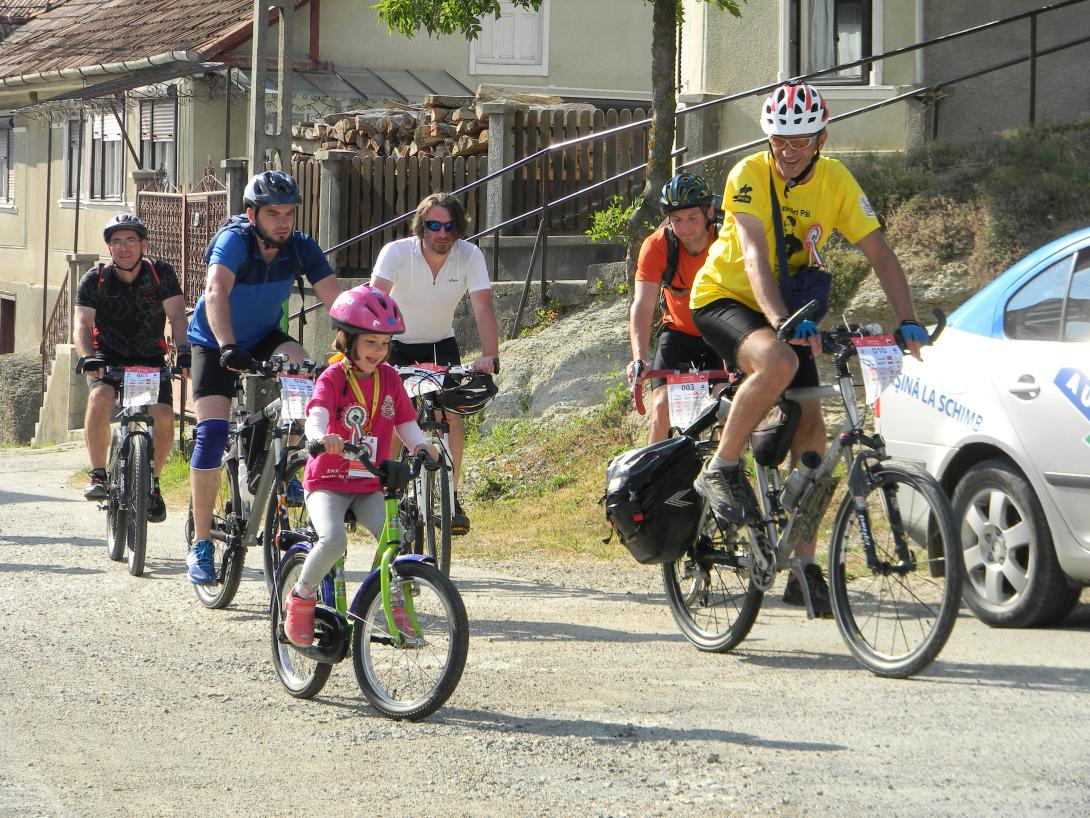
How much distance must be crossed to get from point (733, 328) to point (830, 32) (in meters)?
11.3

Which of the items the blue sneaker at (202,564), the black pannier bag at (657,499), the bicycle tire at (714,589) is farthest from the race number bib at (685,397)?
the blue sneaker at (202,564)

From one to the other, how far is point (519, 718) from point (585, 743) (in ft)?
1.41

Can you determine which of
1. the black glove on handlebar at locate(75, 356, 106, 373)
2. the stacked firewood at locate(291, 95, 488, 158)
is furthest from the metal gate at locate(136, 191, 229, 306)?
the black glove on handlebar at locate(75, 356, 106, 373)

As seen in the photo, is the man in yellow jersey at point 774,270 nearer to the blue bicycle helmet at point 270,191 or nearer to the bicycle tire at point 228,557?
the blue bicycle helmet at point 270,191

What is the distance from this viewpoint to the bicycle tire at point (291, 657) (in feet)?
19.3

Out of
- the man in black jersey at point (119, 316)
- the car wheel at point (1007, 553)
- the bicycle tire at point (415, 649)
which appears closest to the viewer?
the bicycle tire at point (415, 649)

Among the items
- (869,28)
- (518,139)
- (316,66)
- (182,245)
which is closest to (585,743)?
(869,28)

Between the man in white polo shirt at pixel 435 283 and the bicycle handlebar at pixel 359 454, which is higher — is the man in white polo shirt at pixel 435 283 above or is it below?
above

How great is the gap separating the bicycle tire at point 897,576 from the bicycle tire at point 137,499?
4323mm

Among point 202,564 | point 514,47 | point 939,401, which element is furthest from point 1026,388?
point 514,47

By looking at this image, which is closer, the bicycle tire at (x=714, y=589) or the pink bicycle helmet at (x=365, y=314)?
the pink bicycle helmet at (x=365, y=314)

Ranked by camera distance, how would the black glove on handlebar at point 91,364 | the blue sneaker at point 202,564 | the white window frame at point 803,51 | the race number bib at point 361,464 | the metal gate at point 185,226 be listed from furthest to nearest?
the metal gate at point 185,226
the white window frame at point 803,51
the black glove on handlebar at point 91,364
the blue sneaker at point 202,564
the race number bib at point 361,464

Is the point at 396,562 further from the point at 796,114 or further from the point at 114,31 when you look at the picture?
the point at 114,31

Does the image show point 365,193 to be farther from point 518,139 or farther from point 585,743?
point 585,743
